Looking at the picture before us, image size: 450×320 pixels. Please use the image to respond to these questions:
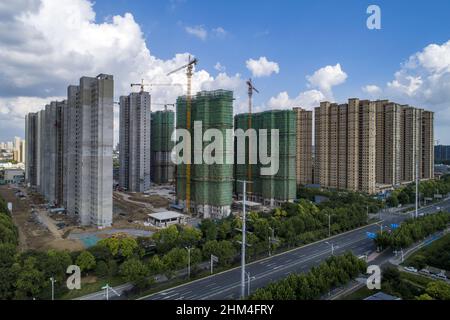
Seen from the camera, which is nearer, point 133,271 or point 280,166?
point 133,271

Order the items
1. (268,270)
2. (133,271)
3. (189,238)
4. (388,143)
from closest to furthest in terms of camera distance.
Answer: (133,271), (268,270), (189,238), (388,143)

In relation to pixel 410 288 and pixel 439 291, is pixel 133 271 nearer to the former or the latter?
pixel 439 291

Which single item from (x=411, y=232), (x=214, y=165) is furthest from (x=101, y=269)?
(x=411, y=232)

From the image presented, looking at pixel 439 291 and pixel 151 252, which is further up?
pixel 439 291

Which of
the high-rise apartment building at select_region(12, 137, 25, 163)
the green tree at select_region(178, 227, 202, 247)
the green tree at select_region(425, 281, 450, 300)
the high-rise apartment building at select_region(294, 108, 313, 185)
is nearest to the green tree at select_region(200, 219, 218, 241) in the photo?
the green tree at select_region(178, 227, 202, 247)

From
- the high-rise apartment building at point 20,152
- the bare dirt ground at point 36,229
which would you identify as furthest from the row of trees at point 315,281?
the high-rise apartment building at point 20,152
